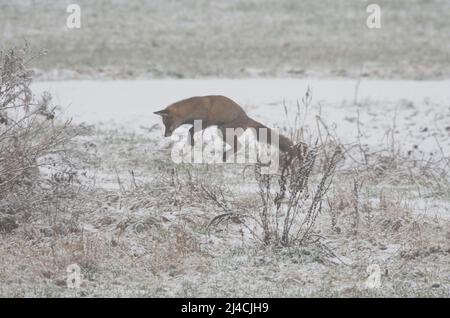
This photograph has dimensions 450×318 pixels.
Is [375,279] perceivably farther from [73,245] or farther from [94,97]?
[94,97]

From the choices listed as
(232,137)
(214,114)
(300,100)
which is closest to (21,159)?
(214,114)

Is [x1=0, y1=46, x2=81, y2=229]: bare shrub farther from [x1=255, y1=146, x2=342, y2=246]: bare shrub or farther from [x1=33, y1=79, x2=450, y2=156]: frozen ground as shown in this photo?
[x1=33, y1=79, x2=450, y2=156]: frozen ground

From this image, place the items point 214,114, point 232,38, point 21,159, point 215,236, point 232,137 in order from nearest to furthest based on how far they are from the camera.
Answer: point 215,236
point 21,159
point 214,114
point 232,137
point 232,38

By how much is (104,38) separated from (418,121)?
1103 cm

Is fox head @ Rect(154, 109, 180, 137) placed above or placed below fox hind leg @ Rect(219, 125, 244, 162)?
above

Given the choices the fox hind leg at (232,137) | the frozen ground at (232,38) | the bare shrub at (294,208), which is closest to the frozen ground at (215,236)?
the bare shrub at (294,208)

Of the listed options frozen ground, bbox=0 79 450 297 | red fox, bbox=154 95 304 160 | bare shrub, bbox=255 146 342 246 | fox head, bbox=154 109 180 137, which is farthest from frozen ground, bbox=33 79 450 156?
bare shrub, bbox=255 146 342 246

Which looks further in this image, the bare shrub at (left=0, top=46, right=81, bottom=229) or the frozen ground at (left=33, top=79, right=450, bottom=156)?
the frozen ground at (left=33, top=79, right=450, bottom=156)

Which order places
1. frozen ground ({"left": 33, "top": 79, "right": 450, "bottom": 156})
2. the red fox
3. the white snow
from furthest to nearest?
the white snow → frozen ground ({"left": 33, "top": 79, "right": 450, "bottom": 156}) → the red fox

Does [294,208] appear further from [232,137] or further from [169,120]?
[169,120]

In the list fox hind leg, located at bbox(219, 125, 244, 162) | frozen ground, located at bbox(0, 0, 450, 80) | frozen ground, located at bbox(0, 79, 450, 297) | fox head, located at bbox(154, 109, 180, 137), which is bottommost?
frozen ground, located at bbox(0, 79, 450, 297)

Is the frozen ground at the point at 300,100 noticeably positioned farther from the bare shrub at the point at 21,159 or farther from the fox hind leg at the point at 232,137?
the bare shrub at the point at 21,159

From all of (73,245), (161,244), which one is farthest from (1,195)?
(161,244)

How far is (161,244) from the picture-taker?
713 centimetres
